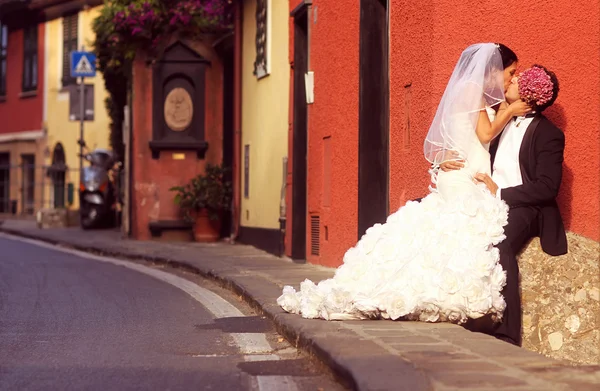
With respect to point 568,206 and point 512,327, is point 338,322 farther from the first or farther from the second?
point 568,206

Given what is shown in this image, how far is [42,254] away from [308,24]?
585 centimetres

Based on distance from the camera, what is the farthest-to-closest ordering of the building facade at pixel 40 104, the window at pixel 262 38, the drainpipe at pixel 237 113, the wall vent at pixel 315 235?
the building facade at pixel 40 104 → the drainpipe at pixel 237 113 → the window at pixel 262 38 → the wall vent at pixel 315 235

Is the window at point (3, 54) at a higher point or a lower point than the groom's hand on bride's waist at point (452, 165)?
higher

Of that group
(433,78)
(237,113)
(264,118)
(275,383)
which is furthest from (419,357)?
(237,113)

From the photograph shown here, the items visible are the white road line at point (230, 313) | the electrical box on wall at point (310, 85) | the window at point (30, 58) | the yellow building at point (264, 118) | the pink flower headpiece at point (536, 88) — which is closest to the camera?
the white road line at point (230, 313)

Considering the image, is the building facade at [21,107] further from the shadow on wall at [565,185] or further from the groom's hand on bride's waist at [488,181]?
the groom's hand on bride's waist at [488,181]

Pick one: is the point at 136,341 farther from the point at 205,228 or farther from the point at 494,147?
the point at 205,228

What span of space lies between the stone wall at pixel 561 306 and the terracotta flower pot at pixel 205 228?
12514 mm

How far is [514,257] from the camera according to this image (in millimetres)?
7992

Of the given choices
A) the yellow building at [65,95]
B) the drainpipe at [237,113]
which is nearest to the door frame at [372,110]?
the drainpipe at [237,113]

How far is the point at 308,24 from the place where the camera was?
1488 centimetres

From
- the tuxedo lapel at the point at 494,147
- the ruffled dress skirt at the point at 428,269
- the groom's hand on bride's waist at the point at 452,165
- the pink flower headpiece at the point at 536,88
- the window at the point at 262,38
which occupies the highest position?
the window at the point at 262,38

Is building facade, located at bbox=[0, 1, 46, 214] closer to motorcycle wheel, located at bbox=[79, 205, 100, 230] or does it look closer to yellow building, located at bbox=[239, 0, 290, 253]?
motorcycle wheel, located at bbox=[79, 205, 100, 230]

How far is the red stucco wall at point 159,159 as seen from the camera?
21.1m
